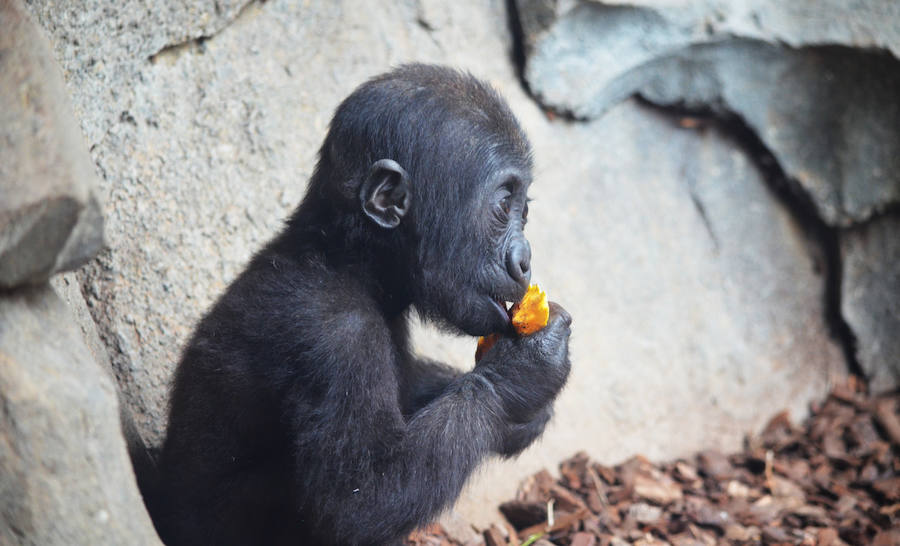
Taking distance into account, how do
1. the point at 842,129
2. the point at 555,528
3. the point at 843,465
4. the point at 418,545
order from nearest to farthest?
the point at 418,545, the point at 555,528, the point at 843,465, the point at 842,129

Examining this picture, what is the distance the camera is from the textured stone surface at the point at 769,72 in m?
6.29

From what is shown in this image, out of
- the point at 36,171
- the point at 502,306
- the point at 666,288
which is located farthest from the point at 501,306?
the point at 666,288

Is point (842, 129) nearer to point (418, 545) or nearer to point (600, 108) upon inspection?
point (600, 108)

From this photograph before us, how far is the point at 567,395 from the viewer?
5.99m

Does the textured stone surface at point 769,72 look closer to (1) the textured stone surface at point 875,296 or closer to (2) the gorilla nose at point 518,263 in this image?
(1) the textured stone surface at point 875,296

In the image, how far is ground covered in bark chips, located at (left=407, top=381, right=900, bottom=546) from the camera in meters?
5.23

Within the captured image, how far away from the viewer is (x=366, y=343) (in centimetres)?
363

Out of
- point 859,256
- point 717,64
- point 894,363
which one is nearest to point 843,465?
point 894,363

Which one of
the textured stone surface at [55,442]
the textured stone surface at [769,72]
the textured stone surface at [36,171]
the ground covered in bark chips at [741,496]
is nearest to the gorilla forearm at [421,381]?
the ground covered in bark chips at [741,496]

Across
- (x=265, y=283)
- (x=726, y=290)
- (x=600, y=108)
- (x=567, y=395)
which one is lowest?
(x=567, y=395)

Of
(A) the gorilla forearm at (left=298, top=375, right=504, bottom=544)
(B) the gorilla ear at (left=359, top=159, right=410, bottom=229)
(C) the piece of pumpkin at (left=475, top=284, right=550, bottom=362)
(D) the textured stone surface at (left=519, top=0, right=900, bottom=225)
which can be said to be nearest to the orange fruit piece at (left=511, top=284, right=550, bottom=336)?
(C) the piece of pumpkin at (left=475, top=284, right=550, bottom=362)

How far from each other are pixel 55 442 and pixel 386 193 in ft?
5.63

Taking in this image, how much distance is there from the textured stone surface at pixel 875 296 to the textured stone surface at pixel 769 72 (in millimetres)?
270

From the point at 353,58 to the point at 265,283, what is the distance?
87.5 inches
